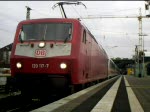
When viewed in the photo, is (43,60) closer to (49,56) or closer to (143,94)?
(49,56)

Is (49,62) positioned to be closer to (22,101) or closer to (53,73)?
(53,73)

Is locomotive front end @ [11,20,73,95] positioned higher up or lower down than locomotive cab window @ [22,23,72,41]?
lower down

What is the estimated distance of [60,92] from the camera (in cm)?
1319

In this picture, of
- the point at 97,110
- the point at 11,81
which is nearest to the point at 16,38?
the point at 11,81

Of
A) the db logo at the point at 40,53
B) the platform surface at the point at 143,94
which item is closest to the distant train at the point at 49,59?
the db logo at the point at 40,53

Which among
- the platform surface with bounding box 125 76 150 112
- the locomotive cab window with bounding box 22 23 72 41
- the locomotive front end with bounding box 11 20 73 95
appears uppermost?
the locomotive cab window with bounding box 22 23 72 41

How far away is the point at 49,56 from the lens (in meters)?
12.8

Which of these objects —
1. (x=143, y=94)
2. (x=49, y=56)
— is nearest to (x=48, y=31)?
(x=49, y=56)

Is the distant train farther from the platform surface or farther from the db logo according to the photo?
the platform surface

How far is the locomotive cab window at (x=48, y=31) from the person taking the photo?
13.4 meters

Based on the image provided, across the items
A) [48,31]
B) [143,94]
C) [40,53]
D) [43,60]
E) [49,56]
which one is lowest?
[143,94]

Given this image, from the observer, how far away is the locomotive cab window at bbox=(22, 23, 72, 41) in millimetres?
13359

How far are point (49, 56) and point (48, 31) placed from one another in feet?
4.08

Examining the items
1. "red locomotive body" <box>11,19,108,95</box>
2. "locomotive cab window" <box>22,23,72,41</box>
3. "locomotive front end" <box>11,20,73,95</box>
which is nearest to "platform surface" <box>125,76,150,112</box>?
"red locomotive body" <box>11,19,108,95</box>
